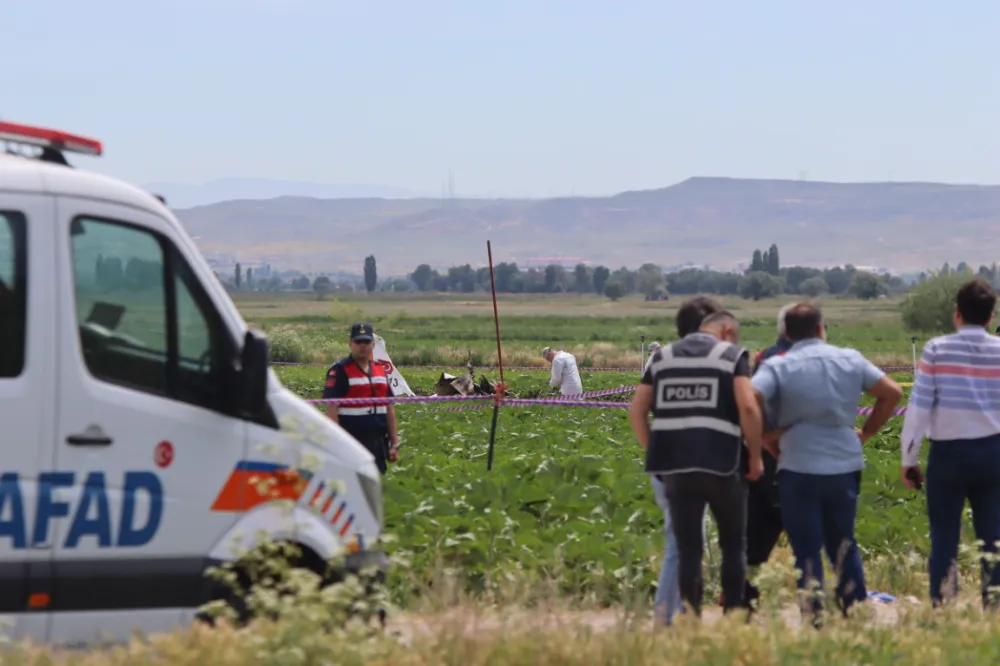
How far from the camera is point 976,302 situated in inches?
356

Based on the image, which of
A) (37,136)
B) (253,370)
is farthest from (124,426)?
(37,136)

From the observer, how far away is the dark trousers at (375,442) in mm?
12578

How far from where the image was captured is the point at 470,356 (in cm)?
6212

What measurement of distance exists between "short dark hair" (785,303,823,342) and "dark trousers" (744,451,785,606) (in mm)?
800

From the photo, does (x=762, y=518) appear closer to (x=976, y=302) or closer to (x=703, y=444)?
(x=703, y=444)

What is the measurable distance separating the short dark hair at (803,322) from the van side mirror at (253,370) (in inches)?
120

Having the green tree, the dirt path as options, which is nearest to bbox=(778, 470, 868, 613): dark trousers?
the dirt path

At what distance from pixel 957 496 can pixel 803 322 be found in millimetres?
1463

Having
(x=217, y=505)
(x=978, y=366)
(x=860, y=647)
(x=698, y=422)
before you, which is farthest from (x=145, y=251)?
(x=978, y=366)

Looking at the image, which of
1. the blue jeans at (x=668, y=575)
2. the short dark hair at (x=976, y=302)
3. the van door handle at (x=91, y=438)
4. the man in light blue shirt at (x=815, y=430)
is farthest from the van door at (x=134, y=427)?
the short dark hair at (x=976, y=302)

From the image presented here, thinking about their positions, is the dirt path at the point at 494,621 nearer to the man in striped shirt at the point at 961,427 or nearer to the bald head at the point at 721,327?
the bald head at the point at 721,327

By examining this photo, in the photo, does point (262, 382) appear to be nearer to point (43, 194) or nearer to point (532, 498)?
point (43, 194)

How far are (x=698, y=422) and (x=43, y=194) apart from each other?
333 cm

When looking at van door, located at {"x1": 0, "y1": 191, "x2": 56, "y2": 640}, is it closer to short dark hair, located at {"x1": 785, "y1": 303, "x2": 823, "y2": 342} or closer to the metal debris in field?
short dark hair, located at {"x1": 785, "y1": 303, "x2": 823, "y2": 342}
